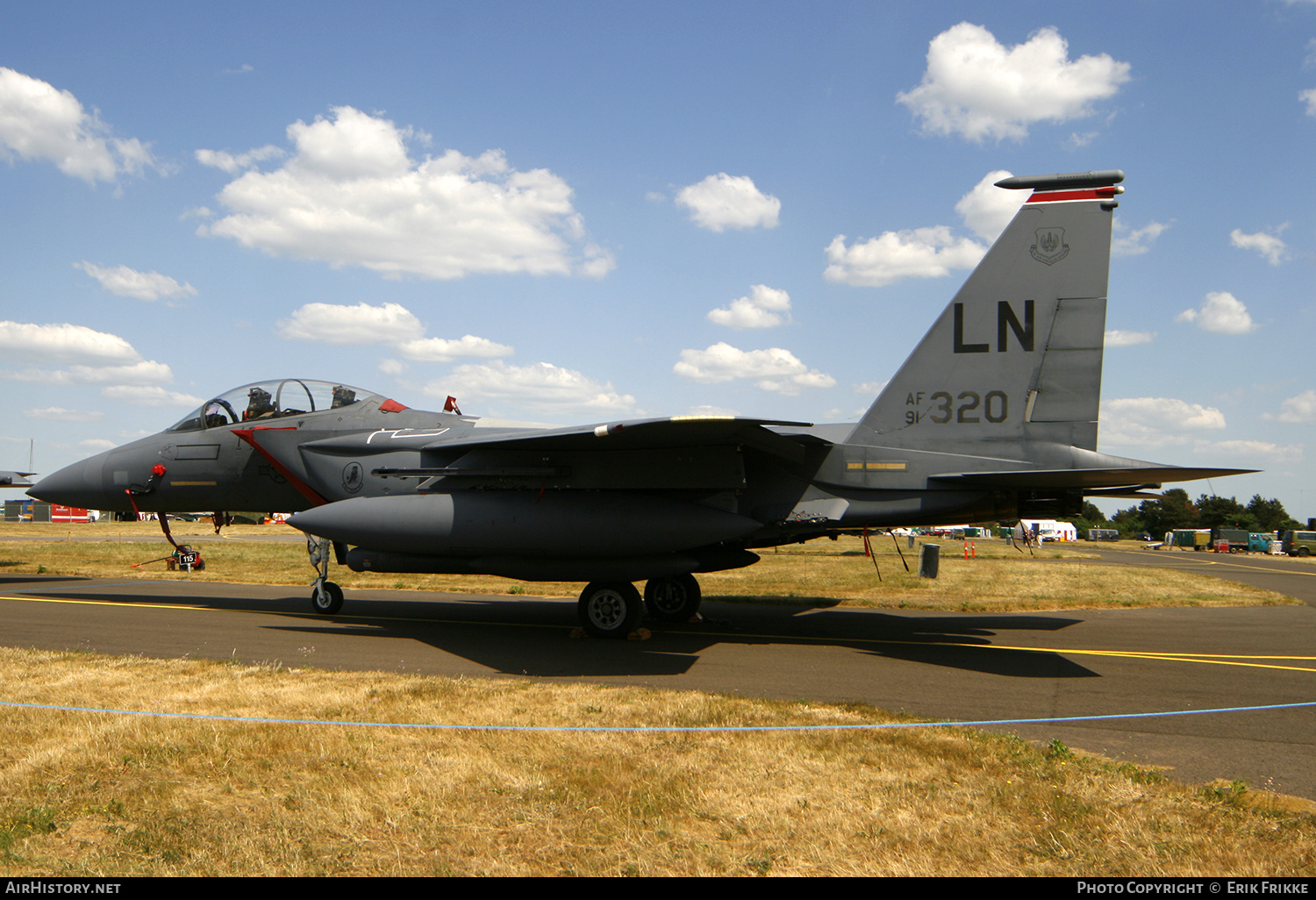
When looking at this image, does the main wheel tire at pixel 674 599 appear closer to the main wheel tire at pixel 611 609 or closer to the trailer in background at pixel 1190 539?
the main wheel tire at pixel 611 609

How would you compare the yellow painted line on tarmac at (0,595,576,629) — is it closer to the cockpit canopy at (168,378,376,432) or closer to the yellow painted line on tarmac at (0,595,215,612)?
the yellow painted line on tarmac at (0,595,215,612)

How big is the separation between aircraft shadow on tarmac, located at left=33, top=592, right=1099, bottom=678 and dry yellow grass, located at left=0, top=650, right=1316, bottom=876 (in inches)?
107

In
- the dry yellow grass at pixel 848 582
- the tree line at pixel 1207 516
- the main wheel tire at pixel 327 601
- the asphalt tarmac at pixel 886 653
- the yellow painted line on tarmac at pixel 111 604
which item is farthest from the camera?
the tree line at pixel 1207 516

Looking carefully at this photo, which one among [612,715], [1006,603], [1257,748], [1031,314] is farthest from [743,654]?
[1006,603]

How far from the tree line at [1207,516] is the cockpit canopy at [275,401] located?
100 meters

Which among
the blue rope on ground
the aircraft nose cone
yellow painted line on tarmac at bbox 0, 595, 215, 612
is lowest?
yellow painted line on tarmac at bbox 0, 595, 215, 612

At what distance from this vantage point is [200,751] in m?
4.94

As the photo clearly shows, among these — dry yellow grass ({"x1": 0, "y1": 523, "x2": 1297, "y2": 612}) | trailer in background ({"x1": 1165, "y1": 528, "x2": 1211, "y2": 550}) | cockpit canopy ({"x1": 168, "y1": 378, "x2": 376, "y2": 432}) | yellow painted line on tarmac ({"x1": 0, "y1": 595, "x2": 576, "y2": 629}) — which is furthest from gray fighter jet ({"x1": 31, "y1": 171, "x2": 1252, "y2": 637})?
trailer in background ({"x1": 1165, "y1": 528, "x2": 1211, "y2": 550})

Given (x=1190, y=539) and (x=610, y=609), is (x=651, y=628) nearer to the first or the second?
(x=610, y=609)

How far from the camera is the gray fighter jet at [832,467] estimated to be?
980 centimetres

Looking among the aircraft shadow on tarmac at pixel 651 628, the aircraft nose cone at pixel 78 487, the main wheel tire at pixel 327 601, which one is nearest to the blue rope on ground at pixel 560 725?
the aircraft shadow on tarmac at pixel 651 628

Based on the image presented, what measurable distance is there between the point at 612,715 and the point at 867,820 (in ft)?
8.03

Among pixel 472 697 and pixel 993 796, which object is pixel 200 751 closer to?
pixel 472 697

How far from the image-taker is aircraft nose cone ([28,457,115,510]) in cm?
1337
